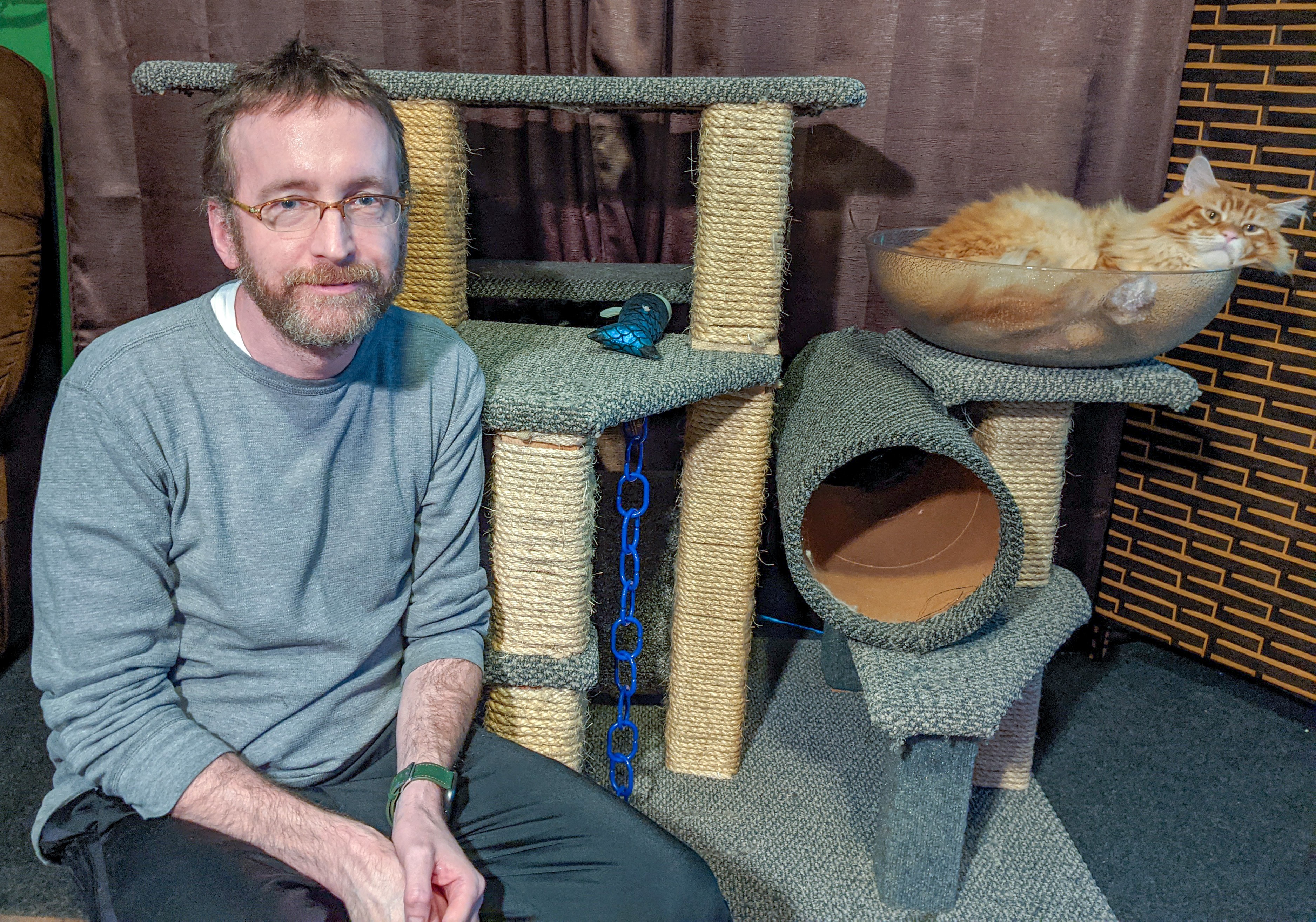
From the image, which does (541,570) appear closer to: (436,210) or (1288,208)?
(436,210)

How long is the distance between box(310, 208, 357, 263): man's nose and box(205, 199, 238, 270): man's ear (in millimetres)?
91

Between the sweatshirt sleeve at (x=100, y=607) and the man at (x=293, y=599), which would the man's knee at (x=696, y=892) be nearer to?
the man at (x=293, y=599)

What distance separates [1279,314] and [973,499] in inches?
28.4

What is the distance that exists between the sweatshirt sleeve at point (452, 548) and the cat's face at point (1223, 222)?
1.00 meters

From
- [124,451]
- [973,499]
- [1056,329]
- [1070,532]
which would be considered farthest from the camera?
[1070,532]

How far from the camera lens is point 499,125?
1835mm

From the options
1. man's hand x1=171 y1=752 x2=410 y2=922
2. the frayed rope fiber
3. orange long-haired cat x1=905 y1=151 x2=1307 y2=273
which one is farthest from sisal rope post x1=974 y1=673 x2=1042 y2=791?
man's hand x1=171 y1=752 x2=410 y2=922

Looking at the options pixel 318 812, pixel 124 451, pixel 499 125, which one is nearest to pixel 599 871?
pixel 318 812

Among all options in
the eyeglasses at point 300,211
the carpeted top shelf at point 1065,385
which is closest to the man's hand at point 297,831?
the eyeglasses at point 300,211

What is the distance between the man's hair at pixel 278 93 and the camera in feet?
3.11

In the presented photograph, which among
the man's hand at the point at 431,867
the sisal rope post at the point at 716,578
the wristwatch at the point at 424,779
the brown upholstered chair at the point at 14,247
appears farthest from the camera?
the brown upholstered chair at the point at 14,247

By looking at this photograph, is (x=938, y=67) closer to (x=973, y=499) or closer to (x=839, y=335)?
(x=839, y=335)

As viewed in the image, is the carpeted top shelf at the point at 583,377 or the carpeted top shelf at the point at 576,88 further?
the carpeted top shelf at the point at 576,88

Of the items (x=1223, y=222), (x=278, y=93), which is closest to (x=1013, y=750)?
(x=1223, y=222)
